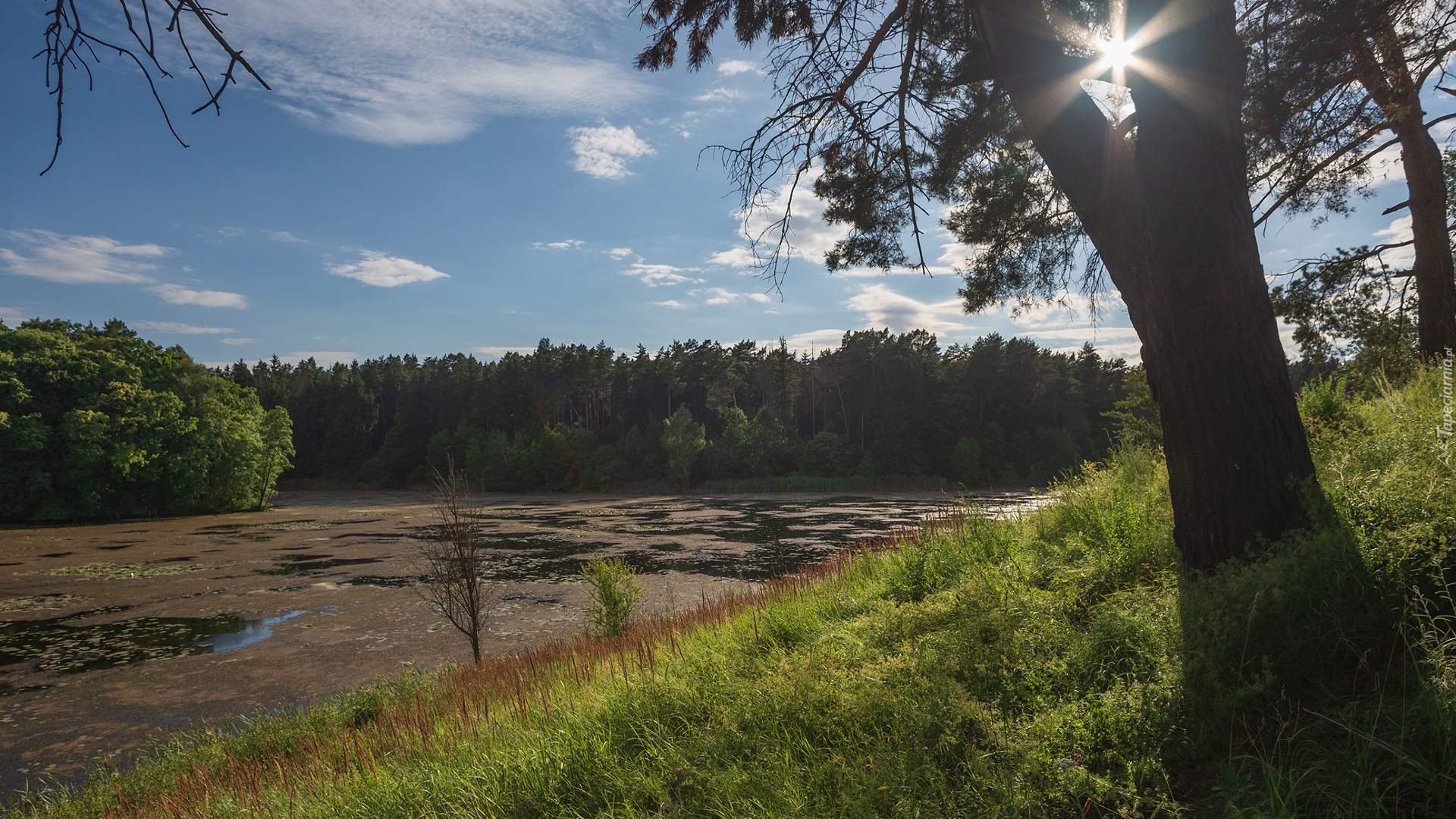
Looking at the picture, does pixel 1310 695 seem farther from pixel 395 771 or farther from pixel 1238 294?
pixel 395 771

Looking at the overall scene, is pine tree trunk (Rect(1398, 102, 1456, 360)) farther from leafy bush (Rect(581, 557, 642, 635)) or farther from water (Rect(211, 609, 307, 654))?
water (Rect(211, 609, 307, 654))

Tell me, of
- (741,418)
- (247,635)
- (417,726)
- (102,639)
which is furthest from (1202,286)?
(741,418)

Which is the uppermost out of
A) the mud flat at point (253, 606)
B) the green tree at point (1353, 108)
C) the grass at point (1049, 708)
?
the green tree at point (1353, 108)

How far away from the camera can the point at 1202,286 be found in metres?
4.00

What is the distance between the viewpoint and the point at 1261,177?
8.19m

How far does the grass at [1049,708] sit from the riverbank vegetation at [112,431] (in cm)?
5224

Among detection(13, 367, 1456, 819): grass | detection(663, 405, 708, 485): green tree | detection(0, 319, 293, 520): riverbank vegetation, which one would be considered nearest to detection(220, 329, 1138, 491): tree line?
detection(663, 405, 708, 485): green tree

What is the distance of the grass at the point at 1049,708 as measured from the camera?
2.32m

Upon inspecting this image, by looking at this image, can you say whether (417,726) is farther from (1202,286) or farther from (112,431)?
(112,431)

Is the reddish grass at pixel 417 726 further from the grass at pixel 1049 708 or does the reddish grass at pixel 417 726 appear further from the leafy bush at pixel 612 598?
the leafy bush at pixel 612 598

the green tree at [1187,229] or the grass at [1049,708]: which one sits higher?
the green tree at [1187,229]

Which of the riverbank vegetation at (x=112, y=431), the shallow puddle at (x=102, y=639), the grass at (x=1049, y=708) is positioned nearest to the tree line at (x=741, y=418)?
the riverbank vegetation at (x=112, y=431)

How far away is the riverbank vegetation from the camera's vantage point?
40.7 metres

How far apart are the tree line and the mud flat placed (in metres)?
30.2
